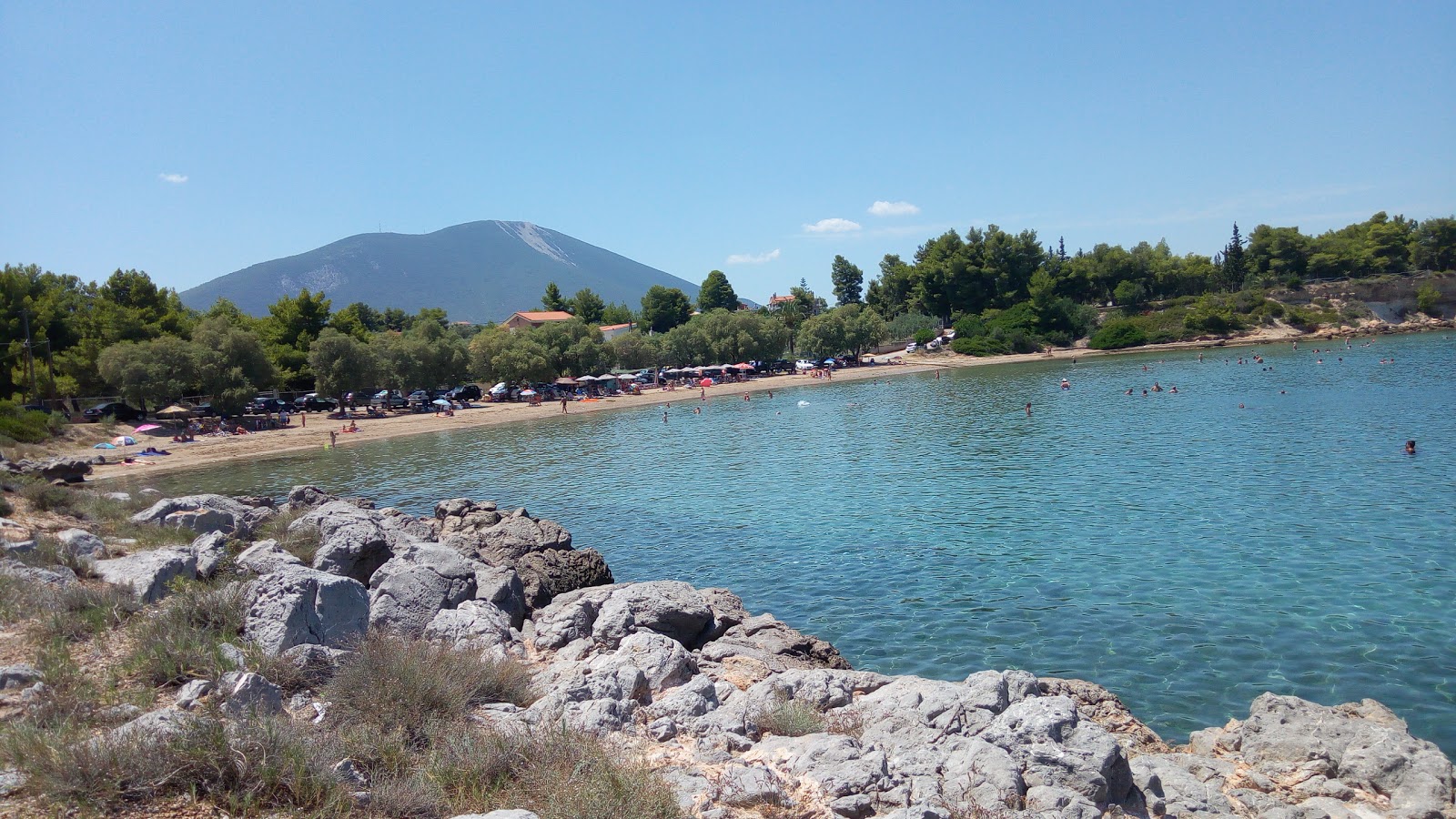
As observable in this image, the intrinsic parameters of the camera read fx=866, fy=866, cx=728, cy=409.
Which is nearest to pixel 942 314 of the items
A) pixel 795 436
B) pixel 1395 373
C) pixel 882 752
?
pixel 1395 373

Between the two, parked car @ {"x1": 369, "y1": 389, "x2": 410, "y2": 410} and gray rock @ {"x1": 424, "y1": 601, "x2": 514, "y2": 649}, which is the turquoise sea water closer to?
gray rock @ {"x1": 424, "y1": 601, "x2": 514, "y2": 649}

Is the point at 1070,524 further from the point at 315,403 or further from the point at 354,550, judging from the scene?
the point at 315,403

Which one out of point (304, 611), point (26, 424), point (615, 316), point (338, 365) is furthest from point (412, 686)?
point (615, 316)

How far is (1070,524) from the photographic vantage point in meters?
20.3

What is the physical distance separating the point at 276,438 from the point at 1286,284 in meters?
112

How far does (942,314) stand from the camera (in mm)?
116375

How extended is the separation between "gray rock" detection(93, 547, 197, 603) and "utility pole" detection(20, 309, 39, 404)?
1906 inches

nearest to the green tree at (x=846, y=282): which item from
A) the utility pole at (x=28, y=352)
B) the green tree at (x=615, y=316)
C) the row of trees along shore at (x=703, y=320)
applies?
the row of trees along shore at (x=703, y=320)

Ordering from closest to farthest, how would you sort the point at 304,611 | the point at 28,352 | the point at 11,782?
the point at 11,782 < the point at 304,611 < the point at 28,352

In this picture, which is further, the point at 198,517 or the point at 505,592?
the point at 198,517

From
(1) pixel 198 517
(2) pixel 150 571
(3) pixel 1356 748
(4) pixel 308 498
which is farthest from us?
(4) pixel 308 498

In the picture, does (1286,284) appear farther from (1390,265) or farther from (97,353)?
(97,353)

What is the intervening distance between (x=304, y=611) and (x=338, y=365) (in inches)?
2187

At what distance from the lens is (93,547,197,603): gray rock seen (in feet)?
34.1
